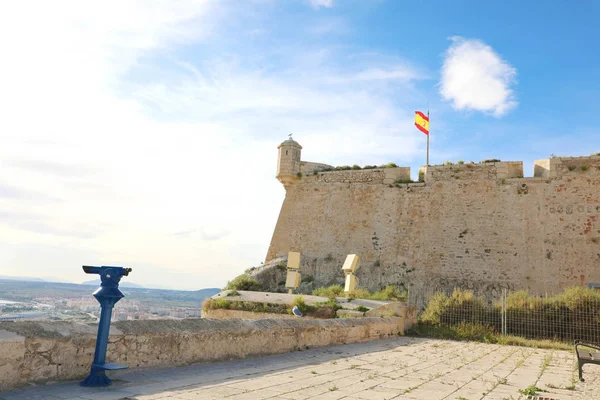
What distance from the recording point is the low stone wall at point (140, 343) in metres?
3.71

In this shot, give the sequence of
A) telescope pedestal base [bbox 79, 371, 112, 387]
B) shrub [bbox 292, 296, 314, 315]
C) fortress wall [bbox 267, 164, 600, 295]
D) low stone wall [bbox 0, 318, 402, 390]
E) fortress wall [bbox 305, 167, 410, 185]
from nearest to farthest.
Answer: low stone wall [bbox 0, 318, 402, 390]
telescope pedestal base [bbox 79, 371, 112, 387]
shrub [bbox 292, 296, 314, 315]
fortress wall [bbox 267, 164, 600, 295]
fortress wall [bbox 305, 167, 410, 185]

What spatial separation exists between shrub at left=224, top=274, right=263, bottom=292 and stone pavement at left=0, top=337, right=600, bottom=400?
1308cm

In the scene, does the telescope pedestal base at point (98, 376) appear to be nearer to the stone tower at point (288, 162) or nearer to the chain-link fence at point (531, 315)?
the chain-link fence at point (531, 315)

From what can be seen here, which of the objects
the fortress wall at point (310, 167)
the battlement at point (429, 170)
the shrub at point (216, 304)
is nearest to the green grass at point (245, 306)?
the shrub at point (216, 304)

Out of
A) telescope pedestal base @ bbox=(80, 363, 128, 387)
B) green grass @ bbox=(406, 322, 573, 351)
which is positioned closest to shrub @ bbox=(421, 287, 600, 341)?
green grass @ bbox=(406, 322, 573, 351)

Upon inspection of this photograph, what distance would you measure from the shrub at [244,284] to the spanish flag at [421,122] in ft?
37.8

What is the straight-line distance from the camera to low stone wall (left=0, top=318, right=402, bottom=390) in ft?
12.2

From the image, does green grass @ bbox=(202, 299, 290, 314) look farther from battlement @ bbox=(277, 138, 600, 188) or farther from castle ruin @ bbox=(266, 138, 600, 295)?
battlement @ bbox=(277, 138, 600, 188)

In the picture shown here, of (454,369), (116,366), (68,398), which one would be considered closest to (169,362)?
(116,366)

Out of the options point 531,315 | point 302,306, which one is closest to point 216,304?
point 302,306

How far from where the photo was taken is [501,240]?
19.2m

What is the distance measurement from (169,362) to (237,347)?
1220 millimetres

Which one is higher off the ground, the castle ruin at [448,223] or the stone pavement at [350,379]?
the castle ruin at [448,223]

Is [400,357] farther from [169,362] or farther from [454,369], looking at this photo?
[169,362]
